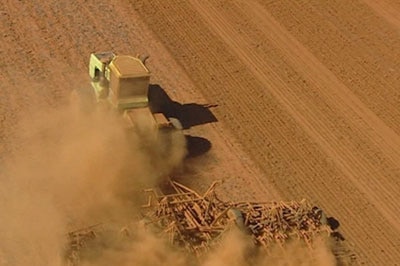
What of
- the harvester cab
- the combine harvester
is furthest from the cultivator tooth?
the harvester cab

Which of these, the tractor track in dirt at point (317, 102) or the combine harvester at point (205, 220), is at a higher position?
the combine harvester at point (205, 220)

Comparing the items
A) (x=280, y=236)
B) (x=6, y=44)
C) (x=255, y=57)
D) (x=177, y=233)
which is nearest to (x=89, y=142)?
(x=177, y=233)

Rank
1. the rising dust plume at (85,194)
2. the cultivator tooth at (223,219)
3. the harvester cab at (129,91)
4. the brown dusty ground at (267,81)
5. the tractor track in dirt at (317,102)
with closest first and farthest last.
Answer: the rising dust plume at (85,194) → the cultivator tooth at (223,219) → the harvester cab at (129,91) → the tractor track in dirt at (317,102) → the brown dusty ground at (267,81)

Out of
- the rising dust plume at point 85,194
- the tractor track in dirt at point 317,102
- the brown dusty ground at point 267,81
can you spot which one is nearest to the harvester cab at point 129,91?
the rising dust plume at point 85,194

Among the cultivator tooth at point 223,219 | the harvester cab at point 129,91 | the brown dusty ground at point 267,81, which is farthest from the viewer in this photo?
the brown dusty ground at point 267,81

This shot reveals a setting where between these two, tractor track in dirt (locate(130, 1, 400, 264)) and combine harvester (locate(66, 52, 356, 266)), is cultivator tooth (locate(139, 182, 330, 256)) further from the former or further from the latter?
tractor track in dirt (locate(130, 1, 400, 264))

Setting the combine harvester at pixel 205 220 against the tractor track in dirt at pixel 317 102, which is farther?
the tractor track in dirt at pixel 317 102

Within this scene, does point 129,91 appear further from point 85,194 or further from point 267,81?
point 267,81

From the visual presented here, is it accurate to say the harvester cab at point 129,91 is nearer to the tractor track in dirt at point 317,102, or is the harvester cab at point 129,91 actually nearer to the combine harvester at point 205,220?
the combine harvester at point 205,220
